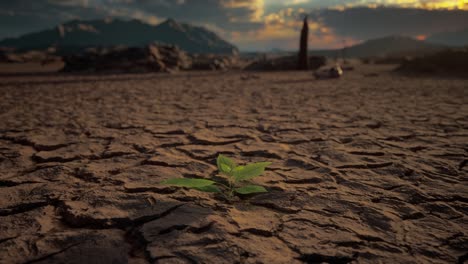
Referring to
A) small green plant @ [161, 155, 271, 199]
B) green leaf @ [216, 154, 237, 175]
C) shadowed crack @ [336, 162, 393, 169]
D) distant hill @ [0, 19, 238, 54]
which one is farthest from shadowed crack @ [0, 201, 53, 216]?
distant hill @ [0, 19, 238, 54]

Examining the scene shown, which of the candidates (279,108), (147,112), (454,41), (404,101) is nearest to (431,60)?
(404,101)

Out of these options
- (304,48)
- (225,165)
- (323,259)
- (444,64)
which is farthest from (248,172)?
(304,48)

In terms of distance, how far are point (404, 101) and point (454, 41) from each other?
246 meters

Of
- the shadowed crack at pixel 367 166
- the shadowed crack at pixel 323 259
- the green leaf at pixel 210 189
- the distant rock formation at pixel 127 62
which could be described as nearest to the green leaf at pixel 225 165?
the green leaf at pixel 210 189

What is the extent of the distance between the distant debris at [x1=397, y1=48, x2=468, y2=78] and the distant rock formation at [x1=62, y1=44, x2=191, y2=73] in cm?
936

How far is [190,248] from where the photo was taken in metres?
0.96

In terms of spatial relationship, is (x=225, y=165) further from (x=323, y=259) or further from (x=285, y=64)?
(x=285, y=64)

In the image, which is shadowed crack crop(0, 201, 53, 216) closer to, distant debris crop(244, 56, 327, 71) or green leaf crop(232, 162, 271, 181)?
green leaf crop(232, 162, 271, 181)

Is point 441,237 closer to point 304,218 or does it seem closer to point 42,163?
point 304,218

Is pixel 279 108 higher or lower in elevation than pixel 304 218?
higher

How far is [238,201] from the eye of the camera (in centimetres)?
130

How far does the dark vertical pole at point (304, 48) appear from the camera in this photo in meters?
11.4

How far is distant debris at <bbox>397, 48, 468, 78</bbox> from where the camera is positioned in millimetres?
9169

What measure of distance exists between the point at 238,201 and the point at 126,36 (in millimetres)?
213492
